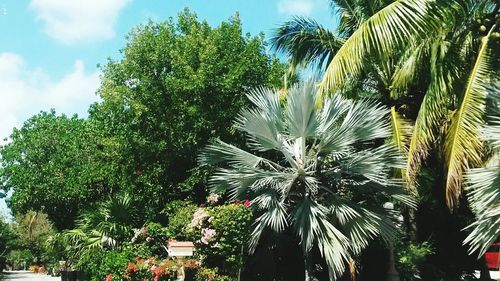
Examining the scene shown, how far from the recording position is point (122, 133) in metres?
21.4

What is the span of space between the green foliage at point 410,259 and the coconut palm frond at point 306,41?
5.87 meters

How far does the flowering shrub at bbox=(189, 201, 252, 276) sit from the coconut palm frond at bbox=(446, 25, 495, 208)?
5.41 metres

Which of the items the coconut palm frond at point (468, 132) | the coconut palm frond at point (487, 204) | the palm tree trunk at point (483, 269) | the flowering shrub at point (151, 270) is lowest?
the palm tree trunk at point (483, 269)

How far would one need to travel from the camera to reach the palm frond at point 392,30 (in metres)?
9.26

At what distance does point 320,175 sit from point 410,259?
3.42m

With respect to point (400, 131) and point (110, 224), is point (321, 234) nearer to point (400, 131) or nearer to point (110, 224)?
point (400, 131)

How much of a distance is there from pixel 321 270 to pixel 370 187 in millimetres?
3467

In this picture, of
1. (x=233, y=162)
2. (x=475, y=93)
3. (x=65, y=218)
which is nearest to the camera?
(x=475, y=93)

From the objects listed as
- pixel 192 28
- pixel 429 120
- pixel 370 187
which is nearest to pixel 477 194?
pixel 429 120

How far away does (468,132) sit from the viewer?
949 centimetres

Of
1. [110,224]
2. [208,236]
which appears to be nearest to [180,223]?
[110,224]

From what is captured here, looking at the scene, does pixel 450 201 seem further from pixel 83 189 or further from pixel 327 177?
pixel 83 189

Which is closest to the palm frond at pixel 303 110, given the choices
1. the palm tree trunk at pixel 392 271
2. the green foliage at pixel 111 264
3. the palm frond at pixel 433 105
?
the palm frond at pixel 433 105

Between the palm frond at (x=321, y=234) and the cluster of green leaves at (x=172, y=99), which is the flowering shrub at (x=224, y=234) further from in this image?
the cluster of green leaves at (x=172, y=99)
